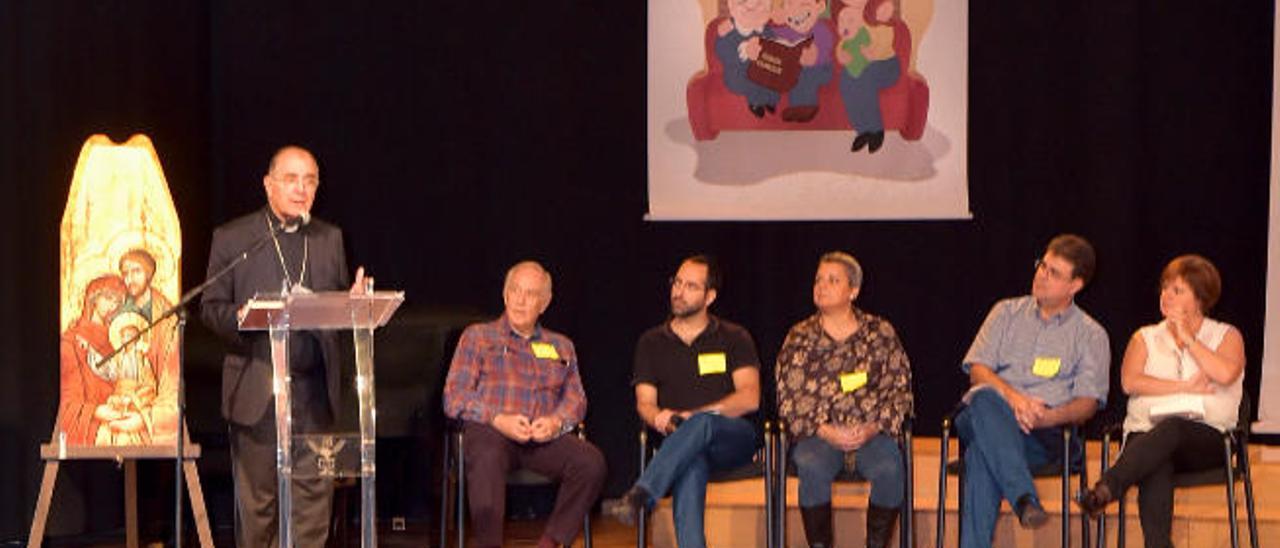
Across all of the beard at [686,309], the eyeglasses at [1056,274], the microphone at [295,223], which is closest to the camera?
the microphone at [295,223]

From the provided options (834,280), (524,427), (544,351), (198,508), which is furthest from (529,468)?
(834,280)

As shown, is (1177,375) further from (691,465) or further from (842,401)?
(691,465)

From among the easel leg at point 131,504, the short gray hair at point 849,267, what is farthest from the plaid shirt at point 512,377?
the easel leg at point 131,504

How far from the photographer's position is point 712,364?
22.2 ft

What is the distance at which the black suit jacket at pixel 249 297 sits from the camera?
5.82 meters

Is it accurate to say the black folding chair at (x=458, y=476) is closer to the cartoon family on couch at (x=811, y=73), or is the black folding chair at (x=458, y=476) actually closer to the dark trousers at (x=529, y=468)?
the dark trousers at (x=529, y=468)

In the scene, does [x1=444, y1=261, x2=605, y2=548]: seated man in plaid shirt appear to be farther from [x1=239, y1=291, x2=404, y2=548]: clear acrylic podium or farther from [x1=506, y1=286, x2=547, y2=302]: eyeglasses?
[x1=239, y1=291, x2=404, y2=548]: clear acrylic podium

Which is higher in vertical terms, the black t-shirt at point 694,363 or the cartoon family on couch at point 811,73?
the cartoon family on couch at point 811,73

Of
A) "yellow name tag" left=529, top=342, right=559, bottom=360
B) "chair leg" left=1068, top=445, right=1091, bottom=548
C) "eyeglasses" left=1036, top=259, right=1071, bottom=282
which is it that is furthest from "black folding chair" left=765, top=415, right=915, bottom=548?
"yellow name tag" left=529, top=342, right=559, bottom=360

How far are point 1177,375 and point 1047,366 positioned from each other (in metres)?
0.42

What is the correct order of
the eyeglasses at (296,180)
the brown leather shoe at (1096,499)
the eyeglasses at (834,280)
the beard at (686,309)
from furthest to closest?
the beard at (686,309), the eyeglasses at (834,280), the brown leather shoe at (1096,499), the eyeglasses at (296,180)

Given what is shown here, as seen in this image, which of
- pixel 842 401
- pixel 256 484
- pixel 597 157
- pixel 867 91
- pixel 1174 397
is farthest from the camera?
pixel 597 157

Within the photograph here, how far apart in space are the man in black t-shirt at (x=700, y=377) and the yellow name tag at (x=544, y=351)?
0.96 ft

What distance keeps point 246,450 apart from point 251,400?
150mm
